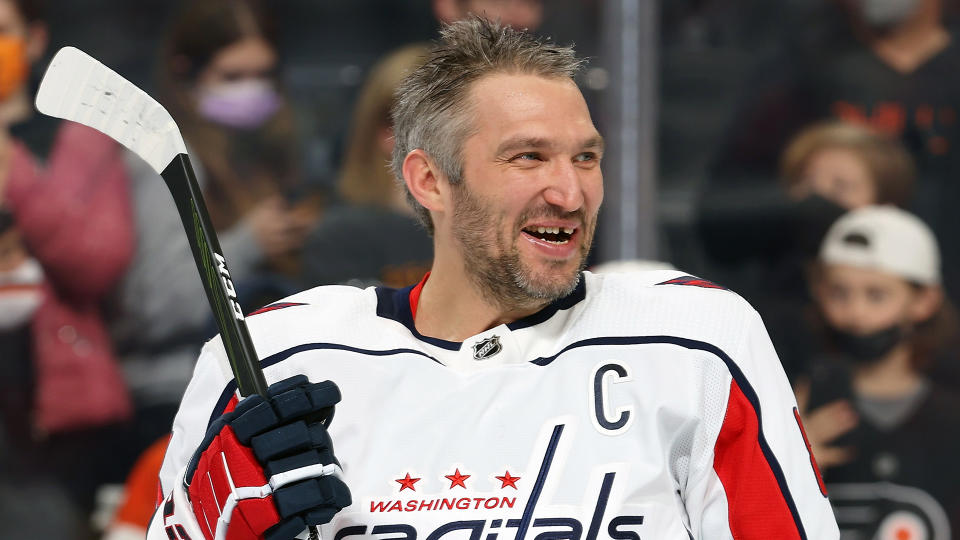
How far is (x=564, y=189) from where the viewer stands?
147cm

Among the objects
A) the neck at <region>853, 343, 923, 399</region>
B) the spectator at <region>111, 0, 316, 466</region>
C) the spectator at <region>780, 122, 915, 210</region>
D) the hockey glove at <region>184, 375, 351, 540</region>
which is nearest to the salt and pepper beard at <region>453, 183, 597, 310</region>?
the hockey glove at <region>184, 375, 351, 540</region>

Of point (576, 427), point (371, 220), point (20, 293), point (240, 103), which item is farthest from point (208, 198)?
point (576, 427)

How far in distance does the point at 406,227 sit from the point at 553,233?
62.1 inches

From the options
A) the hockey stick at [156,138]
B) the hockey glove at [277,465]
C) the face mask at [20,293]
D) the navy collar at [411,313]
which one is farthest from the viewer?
the face mask at [20,293]

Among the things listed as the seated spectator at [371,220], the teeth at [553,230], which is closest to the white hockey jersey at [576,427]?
the teeth at [553,230]

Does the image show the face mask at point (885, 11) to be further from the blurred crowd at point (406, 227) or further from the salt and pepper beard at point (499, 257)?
the salt and pepper beard at point (499, 257)

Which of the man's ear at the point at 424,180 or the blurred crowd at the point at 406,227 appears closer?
the man's ear at the point at 424,180

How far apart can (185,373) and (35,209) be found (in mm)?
584

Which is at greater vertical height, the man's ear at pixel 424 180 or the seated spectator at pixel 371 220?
the man's ear at pixel 424 180

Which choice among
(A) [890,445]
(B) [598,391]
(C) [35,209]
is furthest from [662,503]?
(C) [35,209]

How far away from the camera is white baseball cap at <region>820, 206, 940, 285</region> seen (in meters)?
3.10

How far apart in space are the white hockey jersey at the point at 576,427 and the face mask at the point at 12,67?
186cm

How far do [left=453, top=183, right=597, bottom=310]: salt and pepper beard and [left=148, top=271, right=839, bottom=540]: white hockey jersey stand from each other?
0.05 metres

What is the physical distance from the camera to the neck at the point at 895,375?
3.13 metres
